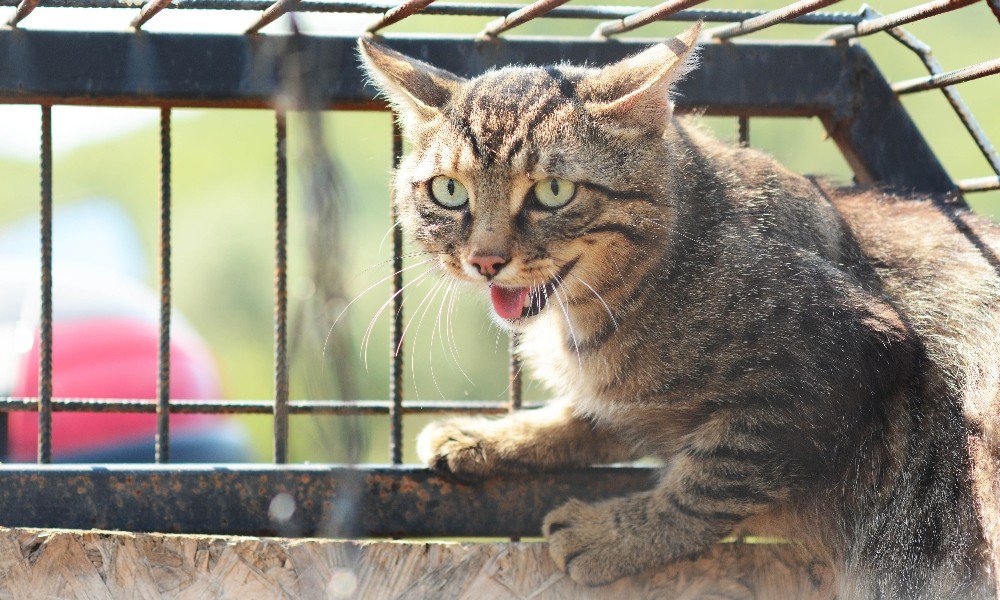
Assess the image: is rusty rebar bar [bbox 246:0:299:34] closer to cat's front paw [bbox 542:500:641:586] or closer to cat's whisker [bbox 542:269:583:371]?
cat's whisker [bbox 542:269:583:371]

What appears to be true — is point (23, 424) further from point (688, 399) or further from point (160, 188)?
point (688, 399)

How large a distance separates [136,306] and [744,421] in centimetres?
358

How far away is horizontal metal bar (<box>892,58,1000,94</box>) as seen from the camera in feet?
5.11

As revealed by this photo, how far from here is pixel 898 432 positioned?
1.55m

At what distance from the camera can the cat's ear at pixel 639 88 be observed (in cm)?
155

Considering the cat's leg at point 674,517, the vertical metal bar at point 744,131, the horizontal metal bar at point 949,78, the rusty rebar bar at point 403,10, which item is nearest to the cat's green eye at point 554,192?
the rusty rebar bar at point 403,10

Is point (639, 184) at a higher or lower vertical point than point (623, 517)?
higher

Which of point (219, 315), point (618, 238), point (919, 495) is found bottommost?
point (219, 315)

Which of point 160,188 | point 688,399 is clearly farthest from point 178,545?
point 688,399

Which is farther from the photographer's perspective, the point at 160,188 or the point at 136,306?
the point at 136,306

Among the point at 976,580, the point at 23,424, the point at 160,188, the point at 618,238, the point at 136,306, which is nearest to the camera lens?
the point at 976,580

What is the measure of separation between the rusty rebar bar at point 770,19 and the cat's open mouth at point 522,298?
0.48 m

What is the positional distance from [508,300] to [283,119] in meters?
0.46

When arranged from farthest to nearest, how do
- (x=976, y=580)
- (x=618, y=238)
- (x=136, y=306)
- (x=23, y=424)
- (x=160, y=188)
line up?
(x=136, y=306) < (x=23, y=424) < (x=160, y=188) < (x=618, y=238) < (x=976, y=580)
